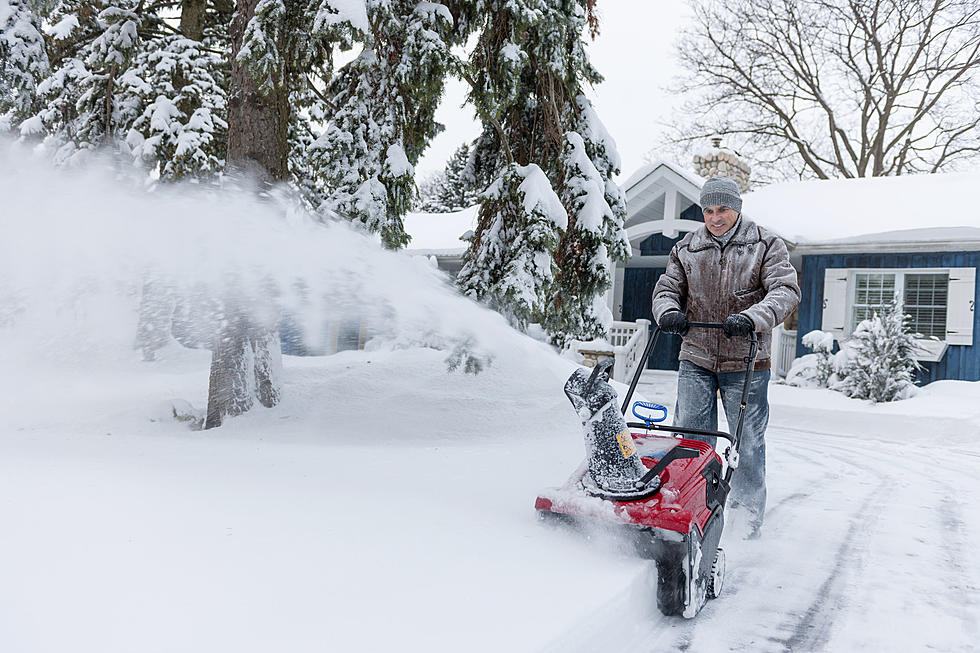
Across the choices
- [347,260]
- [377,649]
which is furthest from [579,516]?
[347,260]

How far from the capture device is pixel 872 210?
13.6m

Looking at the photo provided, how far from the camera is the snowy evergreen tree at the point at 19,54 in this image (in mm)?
9023

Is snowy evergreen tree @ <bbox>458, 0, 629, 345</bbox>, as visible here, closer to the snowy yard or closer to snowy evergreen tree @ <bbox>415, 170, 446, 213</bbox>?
the snowy yard

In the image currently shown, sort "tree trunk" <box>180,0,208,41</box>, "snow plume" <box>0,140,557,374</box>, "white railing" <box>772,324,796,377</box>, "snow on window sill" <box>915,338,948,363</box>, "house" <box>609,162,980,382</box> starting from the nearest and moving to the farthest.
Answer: "snow plume" <box>0,140,557,374</box>, "tree trunk" <box>180,0,208,41</box>, "house" <box>609,162,980,382</box>, "snow on window sill" <box>915,338,948,363</box>, "white railing" <box>772,324,796,377</box>

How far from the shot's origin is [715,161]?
55.3 feet

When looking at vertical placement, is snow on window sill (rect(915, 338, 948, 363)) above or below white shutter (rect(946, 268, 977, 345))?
below

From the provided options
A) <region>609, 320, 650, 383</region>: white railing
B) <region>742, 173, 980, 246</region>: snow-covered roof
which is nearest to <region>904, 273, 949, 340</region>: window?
<region>742, 173, 980, 246</region>: snow-covered roof

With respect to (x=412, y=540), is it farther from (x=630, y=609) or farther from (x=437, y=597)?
(x=630, y=609)

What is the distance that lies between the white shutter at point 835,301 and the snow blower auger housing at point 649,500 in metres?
11.2

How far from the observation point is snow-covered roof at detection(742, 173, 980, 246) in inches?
466

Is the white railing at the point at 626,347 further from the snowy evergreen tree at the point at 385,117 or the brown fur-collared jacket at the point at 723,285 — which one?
the brown fur-collared jacket at the point at 723,285

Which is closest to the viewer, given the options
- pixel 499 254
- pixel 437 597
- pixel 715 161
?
pixel 437 597

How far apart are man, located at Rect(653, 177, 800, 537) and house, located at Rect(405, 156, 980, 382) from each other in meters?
8.77

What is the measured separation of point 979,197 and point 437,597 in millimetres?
14404
